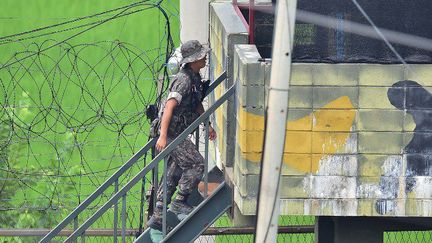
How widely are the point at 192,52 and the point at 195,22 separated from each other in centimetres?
275

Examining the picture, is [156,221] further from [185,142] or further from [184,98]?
[184,98]

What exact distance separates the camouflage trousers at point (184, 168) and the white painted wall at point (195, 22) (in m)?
2.71

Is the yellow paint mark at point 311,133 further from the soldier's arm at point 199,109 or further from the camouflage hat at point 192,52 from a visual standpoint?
the soldier's arm at point 199,109

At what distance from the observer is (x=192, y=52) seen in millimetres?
11758

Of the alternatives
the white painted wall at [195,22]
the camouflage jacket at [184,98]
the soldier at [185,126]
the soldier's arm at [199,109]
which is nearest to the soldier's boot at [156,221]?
the soldier at [185,126]

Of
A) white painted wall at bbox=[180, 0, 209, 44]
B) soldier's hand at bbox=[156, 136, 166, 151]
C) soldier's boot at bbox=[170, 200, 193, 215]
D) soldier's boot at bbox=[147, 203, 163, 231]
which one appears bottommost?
soldier's boot at bbox=[147, 203, 163, 231]

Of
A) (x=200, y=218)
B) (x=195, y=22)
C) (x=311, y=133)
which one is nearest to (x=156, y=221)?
(x=200, y=218)

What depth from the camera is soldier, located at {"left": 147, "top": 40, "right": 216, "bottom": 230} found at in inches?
460

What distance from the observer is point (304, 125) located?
10.8m

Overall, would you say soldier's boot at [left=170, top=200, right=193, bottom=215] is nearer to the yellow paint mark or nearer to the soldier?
the soldier

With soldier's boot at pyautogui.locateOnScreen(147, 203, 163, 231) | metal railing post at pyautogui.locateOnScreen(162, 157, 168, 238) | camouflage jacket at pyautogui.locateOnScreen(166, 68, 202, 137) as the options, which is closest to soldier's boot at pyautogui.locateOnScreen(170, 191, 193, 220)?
soldier's boot at pyautogui.locateOnScreen(147, 203, 163, 231)

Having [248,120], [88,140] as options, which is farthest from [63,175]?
[248,120]

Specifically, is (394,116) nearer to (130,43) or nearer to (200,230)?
(200,230)

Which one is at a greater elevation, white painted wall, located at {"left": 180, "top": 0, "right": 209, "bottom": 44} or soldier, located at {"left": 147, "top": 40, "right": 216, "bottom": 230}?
white painted wall, located at {"left": 180, "top": 0, "right": 209, "bottom": 44}
